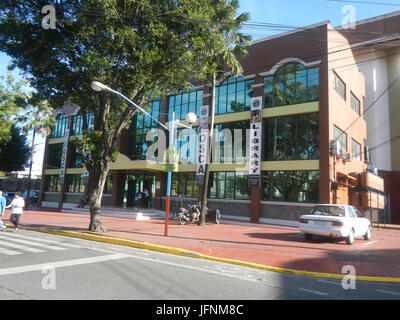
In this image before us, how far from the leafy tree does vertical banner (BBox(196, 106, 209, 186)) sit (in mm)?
28150

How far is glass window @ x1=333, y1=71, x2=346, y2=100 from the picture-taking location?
20.4 meters

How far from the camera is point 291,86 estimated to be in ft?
66.0

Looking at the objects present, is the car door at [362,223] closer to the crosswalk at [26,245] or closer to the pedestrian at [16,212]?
the crosswalk at [26,245]

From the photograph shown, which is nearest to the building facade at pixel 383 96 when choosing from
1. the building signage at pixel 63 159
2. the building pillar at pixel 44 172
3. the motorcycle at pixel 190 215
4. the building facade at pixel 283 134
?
the building facade at pixel 283 134

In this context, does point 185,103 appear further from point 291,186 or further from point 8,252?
point 8,252

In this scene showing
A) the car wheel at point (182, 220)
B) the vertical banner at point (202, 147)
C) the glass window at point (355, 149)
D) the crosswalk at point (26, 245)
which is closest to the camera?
the crosswalk at point (26, 245)

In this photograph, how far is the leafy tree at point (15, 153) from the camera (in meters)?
39.0

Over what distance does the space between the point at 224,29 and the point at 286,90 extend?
6487mm

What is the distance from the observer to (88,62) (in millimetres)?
11555

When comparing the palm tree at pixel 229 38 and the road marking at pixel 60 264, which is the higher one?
the palm tree at pixel 229 38

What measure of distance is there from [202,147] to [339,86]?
10617mm

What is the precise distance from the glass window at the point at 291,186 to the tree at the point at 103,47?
375 inches

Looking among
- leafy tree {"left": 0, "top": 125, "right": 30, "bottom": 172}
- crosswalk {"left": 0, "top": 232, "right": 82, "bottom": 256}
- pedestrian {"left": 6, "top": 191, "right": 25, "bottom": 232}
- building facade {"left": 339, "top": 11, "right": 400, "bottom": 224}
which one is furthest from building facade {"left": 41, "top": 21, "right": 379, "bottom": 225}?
leafy tree {"left": 0, "top": 125, "right": 30, "bottom": 172}
